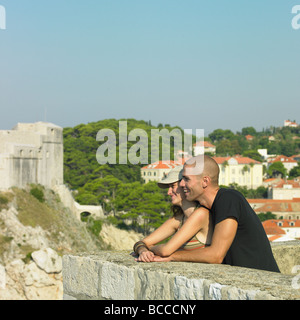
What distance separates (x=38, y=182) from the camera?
28344mm

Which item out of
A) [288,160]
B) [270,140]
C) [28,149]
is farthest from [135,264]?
[270,140]

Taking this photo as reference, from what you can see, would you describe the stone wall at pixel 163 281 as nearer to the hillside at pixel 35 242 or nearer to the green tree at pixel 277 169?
the hillside at pixel 35 242

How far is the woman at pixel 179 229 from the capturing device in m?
2.85

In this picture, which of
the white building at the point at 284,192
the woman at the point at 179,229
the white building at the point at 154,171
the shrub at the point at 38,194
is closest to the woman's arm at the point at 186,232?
the woman at the point at 179,229

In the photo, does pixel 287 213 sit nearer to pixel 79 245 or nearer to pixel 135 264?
pixel 79 245

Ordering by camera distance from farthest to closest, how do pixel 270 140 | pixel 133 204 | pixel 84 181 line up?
1. pixel 270 140
2. pixel 84 181
3. pixel 133 204

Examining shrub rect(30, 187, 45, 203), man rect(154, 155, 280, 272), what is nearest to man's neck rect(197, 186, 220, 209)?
man rect(154, 155, 280, 272)

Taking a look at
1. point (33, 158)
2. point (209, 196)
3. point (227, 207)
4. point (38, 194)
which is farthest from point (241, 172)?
point (227, 207)

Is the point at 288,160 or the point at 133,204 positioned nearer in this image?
the point at 133,204

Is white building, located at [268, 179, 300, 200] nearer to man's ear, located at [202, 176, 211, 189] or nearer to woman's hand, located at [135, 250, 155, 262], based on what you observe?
man's ear, located at [202, 176, 211, 189]

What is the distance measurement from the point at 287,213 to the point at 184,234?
1984 inches

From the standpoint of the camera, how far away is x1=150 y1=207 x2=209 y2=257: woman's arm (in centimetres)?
284

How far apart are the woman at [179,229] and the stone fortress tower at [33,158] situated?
23329 mm
